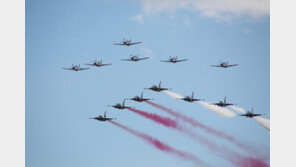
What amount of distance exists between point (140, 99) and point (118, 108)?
2681 mm

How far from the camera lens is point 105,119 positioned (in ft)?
196

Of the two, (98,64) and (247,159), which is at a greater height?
(98,64)

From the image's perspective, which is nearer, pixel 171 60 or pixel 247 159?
pixel 247 159

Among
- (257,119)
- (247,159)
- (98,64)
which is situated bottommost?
(247,159)

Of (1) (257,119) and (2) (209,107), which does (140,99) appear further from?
(1) (257,119)

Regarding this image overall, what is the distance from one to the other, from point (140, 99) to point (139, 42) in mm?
5797

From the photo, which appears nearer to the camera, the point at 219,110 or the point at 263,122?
the point at 263,122
